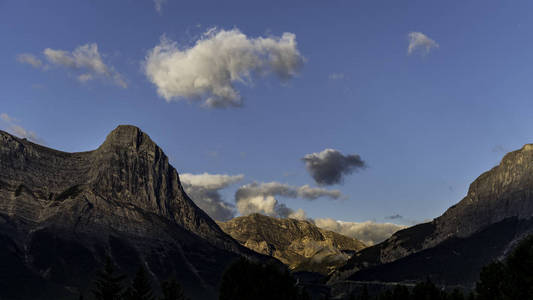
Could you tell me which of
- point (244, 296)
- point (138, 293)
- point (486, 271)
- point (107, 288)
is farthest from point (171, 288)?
point (486, 271)

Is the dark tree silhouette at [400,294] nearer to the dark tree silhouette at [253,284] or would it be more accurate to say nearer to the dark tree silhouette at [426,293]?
the dark tree silhouette at [426,293]

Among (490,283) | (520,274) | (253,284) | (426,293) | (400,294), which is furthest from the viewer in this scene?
(400,294)

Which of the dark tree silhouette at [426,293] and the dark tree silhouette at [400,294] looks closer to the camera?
the dark tree silhouette at [426,293]

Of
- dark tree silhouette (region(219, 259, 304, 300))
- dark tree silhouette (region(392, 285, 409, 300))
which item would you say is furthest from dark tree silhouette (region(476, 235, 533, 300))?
dark tree silhouette (region(219, 259, 304, 300))

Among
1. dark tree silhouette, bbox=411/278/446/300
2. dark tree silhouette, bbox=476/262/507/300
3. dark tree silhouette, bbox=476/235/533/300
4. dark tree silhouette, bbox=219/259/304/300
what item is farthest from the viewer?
dark tree silhouette, bbox=219/259/304/300

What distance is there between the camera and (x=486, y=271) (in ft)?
418

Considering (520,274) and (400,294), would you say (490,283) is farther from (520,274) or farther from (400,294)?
(400,294)

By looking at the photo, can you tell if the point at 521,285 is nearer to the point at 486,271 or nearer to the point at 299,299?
the point at 486,271

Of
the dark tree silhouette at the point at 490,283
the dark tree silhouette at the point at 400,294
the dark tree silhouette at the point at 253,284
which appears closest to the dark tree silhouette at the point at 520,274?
the dark tree silhouette at the point at 490,283

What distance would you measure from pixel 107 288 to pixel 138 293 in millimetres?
10577

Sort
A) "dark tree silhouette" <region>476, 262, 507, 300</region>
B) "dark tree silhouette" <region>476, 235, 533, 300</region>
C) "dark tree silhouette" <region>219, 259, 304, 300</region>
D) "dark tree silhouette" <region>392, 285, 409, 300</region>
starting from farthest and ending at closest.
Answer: "dark tree silhouette" <region>392, 285, 409, 300</region> < "dark tree silhouette" <region>219, 259, 304, 300</region> < "dark tree silhouette" <region>476, 262, 507, 300</region> < "dark tree silhouette" <region>476, 235, 533, 300</region>

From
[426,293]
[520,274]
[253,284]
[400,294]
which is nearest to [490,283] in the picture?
[520,274]

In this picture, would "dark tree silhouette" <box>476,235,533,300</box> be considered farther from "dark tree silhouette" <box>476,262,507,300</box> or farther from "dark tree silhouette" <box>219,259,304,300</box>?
"dark tree silhouette" <box>219,259,304,300</box>

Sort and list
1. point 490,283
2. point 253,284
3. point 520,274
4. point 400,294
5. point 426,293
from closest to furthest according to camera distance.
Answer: point 520,274
point 490,283
point 426,293
point 253,284
point 400,294
